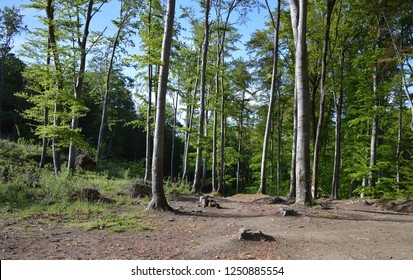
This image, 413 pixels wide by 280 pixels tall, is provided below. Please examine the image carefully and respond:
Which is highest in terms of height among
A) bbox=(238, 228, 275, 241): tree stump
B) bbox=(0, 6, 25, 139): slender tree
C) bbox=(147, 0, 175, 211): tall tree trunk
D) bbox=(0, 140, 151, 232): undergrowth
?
bbox=(0, 6, 25, 139): slender tree

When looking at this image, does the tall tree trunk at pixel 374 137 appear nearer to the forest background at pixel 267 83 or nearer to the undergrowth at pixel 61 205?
the forest background at pixel 267 83

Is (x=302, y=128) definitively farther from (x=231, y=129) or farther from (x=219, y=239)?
(x=231, y=129)

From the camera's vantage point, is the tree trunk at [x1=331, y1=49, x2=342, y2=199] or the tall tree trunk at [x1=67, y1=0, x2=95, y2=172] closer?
the tall tree trunk at [x1=67, y1=0, x2=95, y2=172]

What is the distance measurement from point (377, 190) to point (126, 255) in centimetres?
1341

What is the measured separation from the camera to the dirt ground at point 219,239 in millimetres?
4098

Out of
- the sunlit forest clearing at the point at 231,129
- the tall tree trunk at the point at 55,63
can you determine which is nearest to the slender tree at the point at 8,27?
the sunlit forest clearing at the point at 231,129

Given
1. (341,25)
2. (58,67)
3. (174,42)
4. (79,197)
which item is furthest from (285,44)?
(79,197)

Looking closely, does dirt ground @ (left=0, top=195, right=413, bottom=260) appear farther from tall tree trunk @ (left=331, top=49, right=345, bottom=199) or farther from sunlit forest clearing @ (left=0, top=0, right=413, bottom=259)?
tall tree trunk @ (left=331, top=49, right=345, bottom=199)

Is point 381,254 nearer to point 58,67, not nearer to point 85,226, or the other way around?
point 85,226

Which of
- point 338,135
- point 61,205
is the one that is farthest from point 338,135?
point 61,205

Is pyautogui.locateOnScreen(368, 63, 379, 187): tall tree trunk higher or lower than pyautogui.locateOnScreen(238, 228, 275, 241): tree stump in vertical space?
higher

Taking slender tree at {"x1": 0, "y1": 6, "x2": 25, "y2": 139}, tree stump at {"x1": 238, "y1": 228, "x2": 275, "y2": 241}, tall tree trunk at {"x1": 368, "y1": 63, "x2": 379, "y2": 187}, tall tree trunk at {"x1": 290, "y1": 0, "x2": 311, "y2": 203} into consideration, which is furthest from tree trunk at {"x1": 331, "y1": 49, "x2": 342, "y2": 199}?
slender tree at {"x1": 0, "y1": 6, "x2": 25, "y2": 139}

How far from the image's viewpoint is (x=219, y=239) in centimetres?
490

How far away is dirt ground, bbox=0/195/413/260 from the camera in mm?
4098
